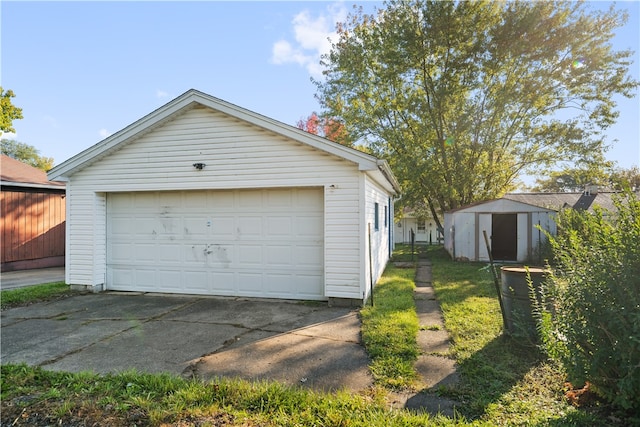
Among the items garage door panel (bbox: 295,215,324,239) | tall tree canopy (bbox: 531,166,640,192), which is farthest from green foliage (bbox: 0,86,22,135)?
tall tree canopy (bbox: 531,166,640,192)

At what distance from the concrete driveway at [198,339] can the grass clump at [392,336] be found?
18 centimetres

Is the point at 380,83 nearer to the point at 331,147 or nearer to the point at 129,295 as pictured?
the point at 331,147

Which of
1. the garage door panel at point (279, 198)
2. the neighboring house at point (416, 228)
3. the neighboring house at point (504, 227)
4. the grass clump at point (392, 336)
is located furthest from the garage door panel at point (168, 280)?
the neighboring house at point (416, 228)

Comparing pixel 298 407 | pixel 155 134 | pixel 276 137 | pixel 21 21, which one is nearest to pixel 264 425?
pixel 298 407

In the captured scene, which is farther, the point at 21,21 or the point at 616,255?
the point at 21,21

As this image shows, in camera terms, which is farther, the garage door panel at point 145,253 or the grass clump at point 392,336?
the garage door panel at point 145,253

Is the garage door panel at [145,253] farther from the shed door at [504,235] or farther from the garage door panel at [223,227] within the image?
the shed door at [504,235]

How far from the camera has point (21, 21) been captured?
7.70 meters

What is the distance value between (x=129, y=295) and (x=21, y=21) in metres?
6.79

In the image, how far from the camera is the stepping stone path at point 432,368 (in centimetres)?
303

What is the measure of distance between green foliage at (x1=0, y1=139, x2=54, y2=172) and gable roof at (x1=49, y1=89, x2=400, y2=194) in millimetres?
41207

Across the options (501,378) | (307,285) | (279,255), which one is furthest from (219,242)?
(501,378)

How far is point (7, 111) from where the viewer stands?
41.8ft

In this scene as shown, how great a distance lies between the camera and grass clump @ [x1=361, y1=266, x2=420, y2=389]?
361 cm
